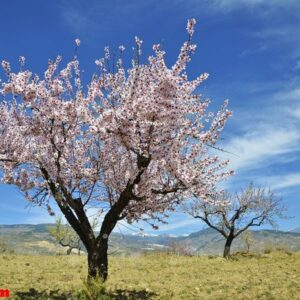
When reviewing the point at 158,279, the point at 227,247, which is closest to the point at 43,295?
the point at 158,279

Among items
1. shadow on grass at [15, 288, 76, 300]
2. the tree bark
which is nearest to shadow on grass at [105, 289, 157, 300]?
shadow on grass at [15, 288, 76, 300]

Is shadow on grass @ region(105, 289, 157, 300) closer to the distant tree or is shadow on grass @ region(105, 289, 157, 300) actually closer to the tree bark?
the tree bark

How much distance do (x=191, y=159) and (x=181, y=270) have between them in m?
12.4

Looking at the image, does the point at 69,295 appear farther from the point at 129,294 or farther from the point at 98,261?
the point at 129,294

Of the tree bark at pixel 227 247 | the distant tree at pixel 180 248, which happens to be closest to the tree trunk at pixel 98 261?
the tree bark at pixel 227 247

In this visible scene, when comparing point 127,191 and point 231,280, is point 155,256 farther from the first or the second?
point 127,191

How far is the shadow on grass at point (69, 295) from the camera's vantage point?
62.2 ft

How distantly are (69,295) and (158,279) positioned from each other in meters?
7.00

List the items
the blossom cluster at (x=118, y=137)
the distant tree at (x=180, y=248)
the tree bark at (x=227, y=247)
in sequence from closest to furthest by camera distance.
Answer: the blossom cluster at (x=118, y=137)
the tree bark at (x=227, y=247)
the distant tree at (x=180, y=248)

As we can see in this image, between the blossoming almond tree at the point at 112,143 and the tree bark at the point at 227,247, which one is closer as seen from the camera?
the blossoming almond tree at the point at 112,143

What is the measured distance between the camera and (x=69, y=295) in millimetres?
19734

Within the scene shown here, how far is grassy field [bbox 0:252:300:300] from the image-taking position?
2034 centimetres

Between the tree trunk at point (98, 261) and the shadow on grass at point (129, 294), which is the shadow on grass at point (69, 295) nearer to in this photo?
the shadow on grass at point (129, 294)

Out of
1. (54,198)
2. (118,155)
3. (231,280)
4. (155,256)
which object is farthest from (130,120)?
(155,256)
